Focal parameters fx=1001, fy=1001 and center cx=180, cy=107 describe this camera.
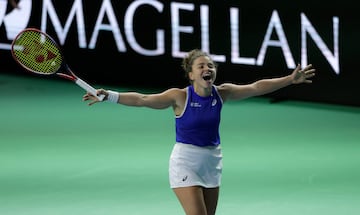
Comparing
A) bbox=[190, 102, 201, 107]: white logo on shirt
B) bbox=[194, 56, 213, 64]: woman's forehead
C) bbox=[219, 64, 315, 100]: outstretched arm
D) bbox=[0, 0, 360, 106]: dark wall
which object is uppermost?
bbox=[0, 0, 360, 106]: dark wall

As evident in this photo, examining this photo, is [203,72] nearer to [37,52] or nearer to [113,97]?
[113,97]

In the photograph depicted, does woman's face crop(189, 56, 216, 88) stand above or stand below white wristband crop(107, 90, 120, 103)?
above

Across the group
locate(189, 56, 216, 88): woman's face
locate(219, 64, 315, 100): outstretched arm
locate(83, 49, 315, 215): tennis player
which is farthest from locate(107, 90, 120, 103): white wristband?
locate(219, 64, 315, 100): outstretched arm

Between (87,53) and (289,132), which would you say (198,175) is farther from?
(87,53)

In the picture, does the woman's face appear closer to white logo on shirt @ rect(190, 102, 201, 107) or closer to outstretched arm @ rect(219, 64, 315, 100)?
white logo on shirt @ rect(190, 102, 201, 107)

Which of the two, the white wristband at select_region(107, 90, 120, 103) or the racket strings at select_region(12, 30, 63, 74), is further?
the racket strings at select_region(12, 30, 63, 74)

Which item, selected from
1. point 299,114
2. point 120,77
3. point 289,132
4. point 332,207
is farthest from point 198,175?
point 120,77

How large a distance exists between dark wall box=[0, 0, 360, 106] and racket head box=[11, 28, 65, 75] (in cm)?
617

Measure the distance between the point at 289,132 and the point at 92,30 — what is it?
A: 3.92 metres

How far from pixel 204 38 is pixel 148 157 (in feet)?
11.4

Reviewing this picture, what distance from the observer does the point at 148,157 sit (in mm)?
11273

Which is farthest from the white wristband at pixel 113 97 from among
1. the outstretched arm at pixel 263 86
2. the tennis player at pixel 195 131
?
the outstretched arm at pixel 263 86

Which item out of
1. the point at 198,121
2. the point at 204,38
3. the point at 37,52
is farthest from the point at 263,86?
the point at 204,38

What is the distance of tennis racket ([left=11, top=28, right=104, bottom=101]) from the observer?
7.95 meters
